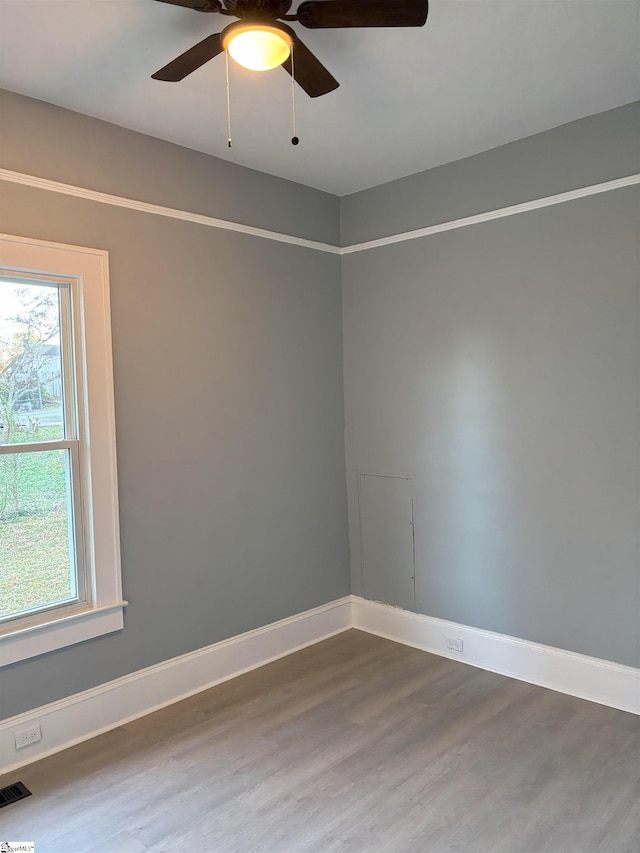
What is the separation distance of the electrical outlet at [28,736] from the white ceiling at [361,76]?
265 centimetres

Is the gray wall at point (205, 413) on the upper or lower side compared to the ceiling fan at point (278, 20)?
lower

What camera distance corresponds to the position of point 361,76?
253 centimetres

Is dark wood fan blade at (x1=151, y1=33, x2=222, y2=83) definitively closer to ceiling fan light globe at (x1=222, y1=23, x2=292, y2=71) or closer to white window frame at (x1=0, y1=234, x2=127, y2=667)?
ceiling fan light globe at (x1=222, y1=23, x2=292, y2=71)

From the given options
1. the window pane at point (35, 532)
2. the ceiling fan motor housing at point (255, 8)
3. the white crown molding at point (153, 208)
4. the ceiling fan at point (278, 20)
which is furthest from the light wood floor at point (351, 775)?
the ceiling fan motor housing at point (255, 8)

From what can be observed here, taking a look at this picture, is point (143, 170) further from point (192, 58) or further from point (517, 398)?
point (517, 398)

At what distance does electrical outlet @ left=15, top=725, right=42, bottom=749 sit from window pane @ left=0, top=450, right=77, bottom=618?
0.49 m

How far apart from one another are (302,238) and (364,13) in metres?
2.07

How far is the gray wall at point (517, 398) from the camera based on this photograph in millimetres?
2938

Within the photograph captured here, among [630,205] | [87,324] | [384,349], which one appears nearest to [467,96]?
[630,205]

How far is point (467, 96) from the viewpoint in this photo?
107 inches

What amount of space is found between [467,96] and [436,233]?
916mm

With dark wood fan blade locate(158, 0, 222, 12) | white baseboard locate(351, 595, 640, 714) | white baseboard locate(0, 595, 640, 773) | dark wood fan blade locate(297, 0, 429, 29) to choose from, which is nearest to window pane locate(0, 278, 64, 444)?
white baseboard locate(0, 595, 640, 773)

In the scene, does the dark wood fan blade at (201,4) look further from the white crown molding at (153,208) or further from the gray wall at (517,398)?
the gray wall at (517,398)

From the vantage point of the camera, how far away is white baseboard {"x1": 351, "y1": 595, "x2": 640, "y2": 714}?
2.95 m
